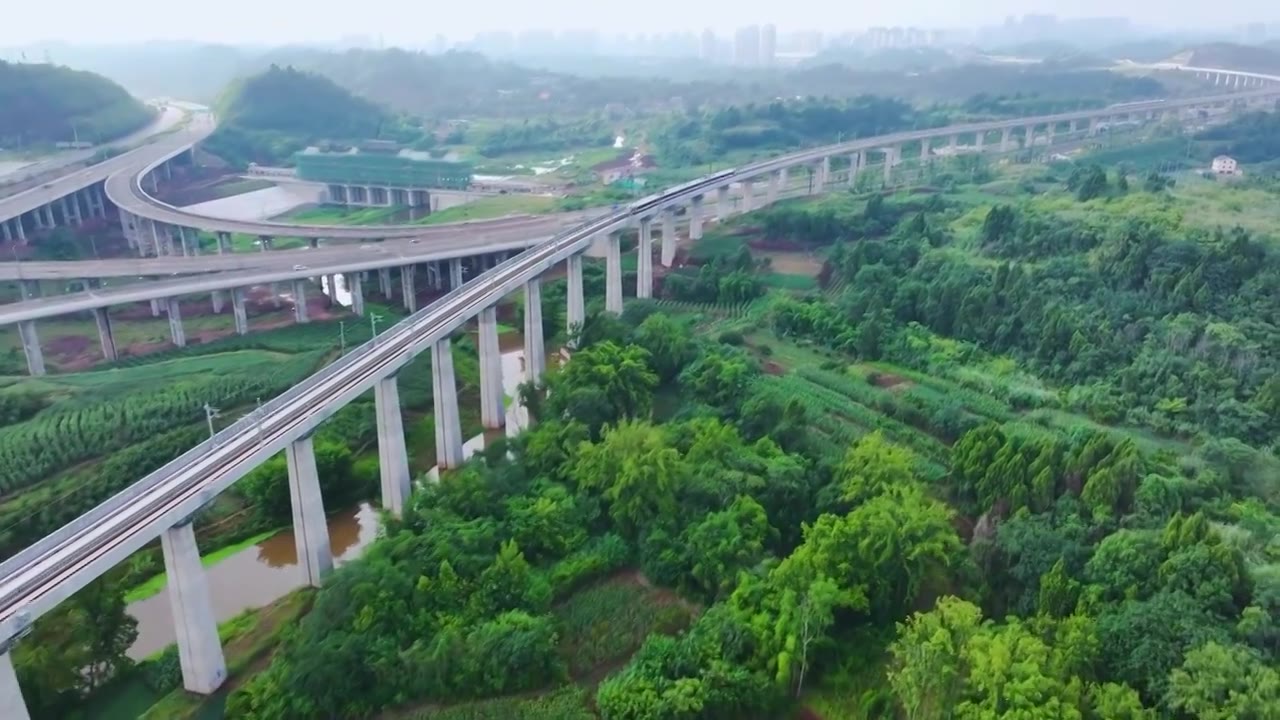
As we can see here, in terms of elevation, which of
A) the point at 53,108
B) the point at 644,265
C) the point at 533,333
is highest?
the point at 53,108

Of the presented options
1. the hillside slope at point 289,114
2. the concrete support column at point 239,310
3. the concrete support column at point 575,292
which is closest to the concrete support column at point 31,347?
the concrete support column at point 239,310

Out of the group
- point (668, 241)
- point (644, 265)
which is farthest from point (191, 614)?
point (668, 241)

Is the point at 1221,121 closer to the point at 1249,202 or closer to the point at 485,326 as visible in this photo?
the point at 1249,202

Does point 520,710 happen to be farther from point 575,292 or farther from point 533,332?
point 575,292

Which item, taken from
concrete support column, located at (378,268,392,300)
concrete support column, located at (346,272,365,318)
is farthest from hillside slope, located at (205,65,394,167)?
concrete support column, located at (346,272,365,318)

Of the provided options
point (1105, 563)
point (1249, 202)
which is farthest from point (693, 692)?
point (1249, 202)

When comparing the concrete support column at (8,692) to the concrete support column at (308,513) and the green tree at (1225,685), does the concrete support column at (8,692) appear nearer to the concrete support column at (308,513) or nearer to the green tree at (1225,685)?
the concrete support column at (308,513)
